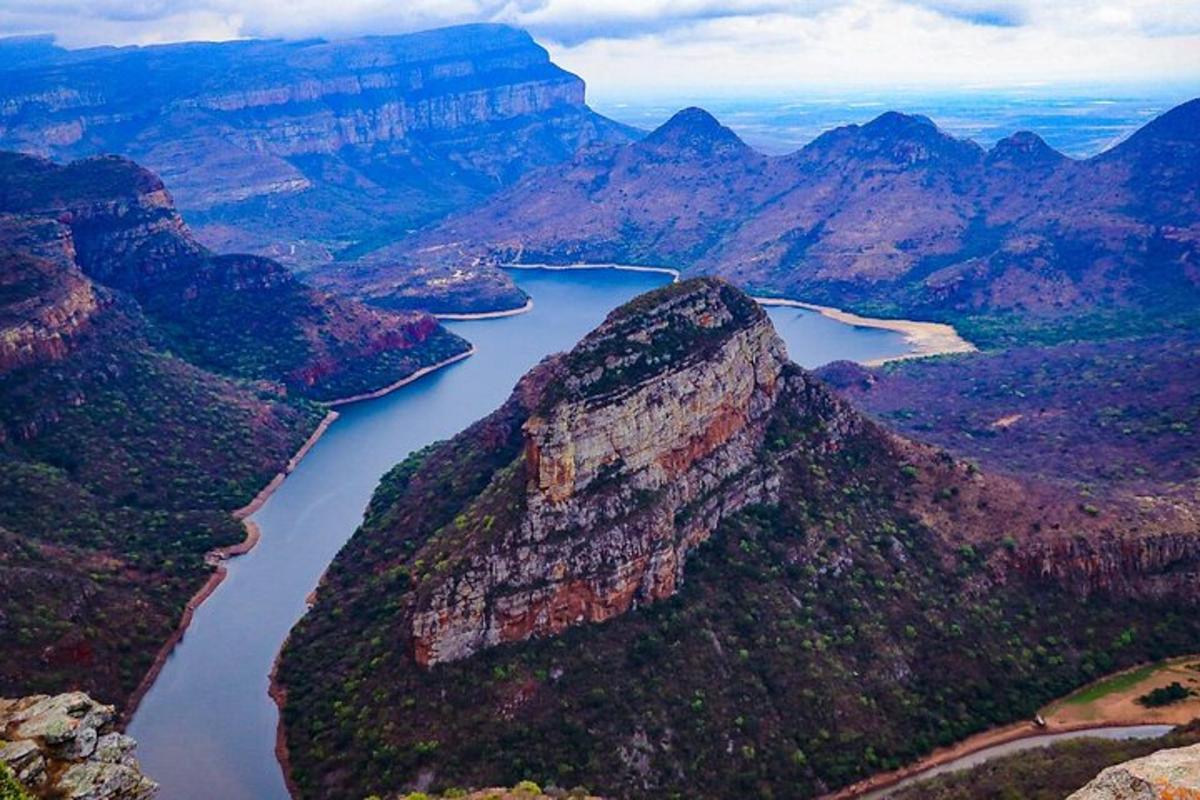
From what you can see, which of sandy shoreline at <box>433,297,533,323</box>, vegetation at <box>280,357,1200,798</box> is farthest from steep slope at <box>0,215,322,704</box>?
sandy shoreline at <box>433,297,533,323</box>

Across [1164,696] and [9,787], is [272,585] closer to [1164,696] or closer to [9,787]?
[9,787]

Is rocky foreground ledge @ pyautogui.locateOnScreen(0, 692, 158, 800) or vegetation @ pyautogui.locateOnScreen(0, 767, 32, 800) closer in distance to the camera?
vegetation @ pyautogui.locateOnScreen(0, 767, 32, 800)

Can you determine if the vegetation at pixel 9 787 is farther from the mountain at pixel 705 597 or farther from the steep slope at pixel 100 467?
the steep slope at pixel 100 467

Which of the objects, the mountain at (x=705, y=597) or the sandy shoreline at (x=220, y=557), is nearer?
the mountain at (x=705, y=597)

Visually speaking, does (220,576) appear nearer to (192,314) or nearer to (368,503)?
(368,503)

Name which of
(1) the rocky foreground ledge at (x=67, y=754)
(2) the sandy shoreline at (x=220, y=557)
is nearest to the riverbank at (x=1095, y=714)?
(2) the sandy shoreline at (x=220, y=557)

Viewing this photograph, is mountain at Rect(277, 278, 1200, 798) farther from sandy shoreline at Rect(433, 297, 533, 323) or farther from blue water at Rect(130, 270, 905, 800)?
sandy shoreline at Rect(433, 297, 533, 323)

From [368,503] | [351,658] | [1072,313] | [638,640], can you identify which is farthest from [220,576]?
[1072,313]
